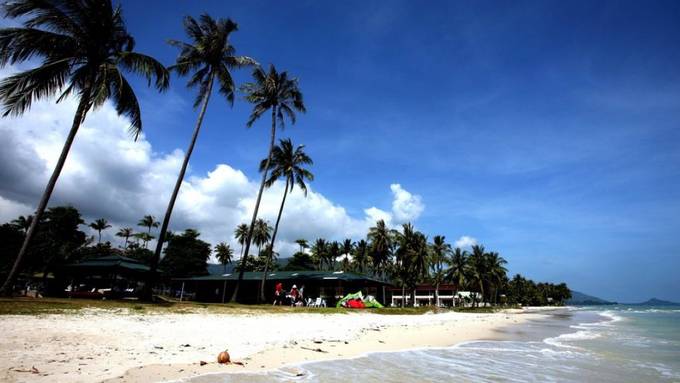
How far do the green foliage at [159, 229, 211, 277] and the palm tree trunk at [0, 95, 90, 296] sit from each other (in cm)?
5257

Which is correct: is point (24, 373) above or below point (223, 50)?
below

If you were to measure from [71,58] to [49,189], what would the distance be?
547cm

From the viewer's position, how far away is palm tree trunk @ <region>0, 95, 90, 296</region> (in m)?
12.8

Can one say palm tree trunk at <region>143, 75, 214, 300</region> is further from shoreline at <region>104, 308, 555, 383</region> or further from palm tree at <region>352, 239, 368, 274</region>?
palm tree at <region>352, 239, 368, 274</region>

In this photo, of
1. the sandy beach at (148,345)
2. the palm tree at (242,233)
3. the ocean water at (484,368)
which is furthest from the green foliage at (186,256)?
the ocean water at (484,368)

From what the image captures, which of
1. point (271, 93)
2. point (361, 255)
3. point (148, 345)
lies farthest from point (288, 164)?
point (361, 255)

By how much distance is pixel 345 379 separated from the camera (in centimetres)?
640

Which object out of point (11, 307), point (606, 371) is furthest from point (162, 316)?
point (606, 371)

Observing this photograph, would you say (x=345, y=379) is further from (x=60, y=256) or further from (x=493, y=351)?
(x=60, y=256)

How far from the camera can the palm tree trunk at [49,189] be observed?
12.8 metres

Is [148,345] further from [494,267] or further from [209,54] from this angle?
[494,267]

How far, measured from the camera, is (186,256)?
219 ft

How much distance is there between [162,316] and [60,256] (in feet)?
128

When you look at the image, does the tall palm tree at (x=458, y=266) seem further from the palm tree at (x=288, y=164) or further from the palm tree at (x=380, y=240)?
the palm tree at (x=288, y=164)
